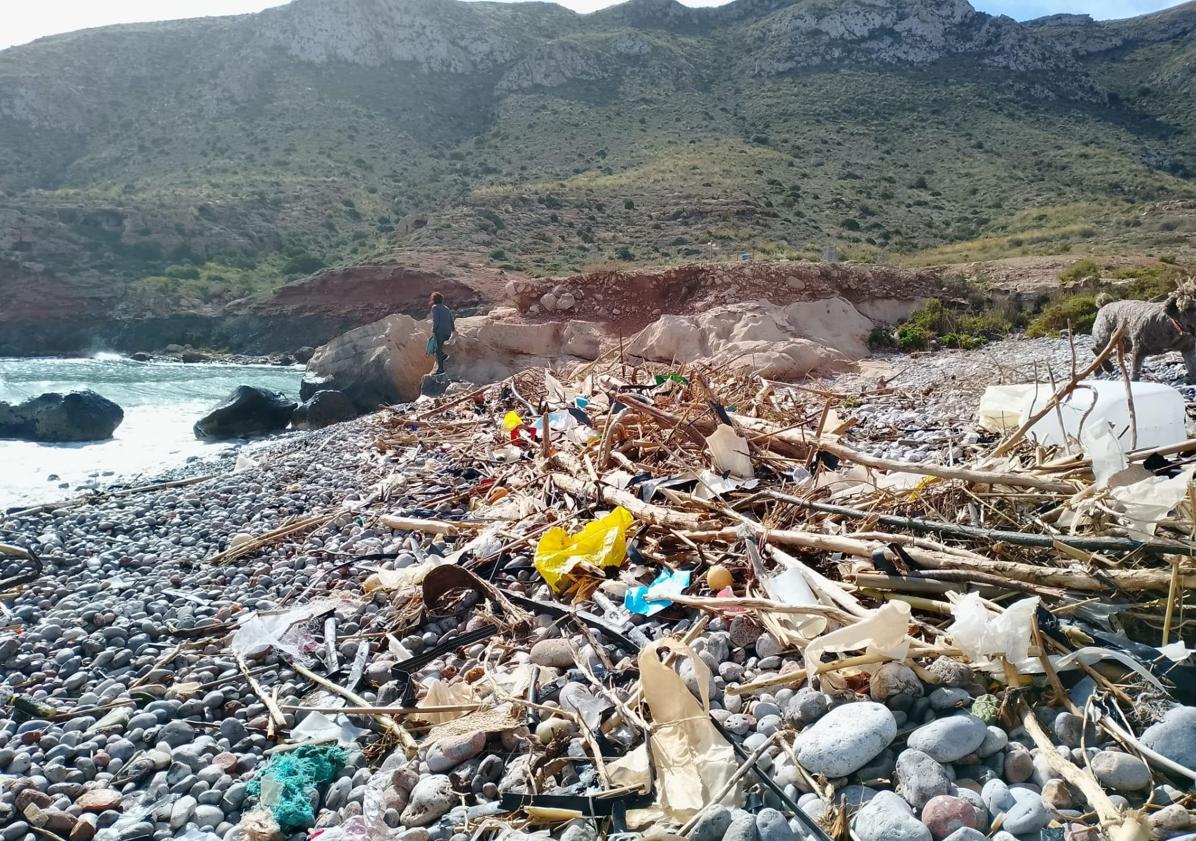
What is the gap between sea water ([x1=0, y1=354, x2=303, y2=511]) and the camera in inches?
372

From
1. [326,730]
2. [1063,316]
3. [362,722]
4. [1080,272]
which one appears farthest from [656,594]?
[1080,272]

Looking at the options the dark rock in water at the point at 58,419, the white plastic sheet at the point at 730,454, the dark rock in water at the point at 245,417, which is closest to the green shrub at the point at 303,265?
the dark rock in water at the point at 58,419

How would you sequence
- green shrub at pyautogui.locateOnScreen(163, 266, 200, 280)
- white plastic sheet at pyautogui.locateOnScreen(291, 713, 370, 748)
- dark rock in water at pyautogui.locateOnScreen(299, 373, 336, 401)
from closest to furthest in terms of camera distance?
white plastic sheet at pyautogui.locateOnScreen(291, 713, 370, 748)
dark rock in water at pyautogui.locateOnScreen(299, 373, 336, 401)
green shrub at pyautogui.locateOnScreen(163, 266, 200, 280)

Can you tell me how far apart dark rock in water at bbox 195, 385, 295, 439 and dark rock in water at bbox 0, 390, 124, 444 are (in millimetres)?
1532

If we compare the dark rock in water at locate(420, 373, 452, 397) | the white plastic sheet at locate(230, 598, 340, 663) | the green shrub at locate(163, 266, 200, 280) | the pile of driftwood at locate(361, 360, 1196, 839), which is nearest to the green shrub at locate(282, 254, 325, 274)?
the green shrub at locate(163, 266, 200, 280)

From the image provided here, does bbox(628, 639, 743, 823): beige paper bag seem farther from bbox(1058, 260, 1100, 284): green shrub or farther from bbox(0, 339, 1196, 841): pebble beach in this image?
bbox(1058, 260, 1100, 284): green shrub

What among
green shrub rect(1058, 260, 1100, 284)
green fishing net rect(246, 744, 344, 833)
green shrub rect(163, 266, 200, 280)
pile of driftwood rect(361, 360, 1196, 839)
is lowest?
green fishing net rect(246, 744, 344, 833)

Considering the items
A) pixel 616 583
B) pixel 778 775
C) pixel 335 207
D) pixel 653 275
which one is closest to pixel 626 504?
pixel 616 583

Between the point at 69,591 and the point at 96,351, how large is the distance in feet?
88.6

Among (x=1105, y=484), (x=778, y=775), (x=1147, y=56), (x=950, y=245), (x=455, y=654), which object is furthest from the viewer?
(x=1147, y=56)

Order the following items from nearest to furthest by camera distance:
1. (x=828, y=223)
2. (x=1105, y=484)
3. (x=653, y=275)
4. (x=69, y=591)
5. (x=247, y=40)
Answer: (x=1105, y=484), (x=69, y=591), (x=653, y=275), (x=828, y=223), (x=247, y=40)

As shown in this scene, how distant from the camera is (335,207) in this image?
121 ft

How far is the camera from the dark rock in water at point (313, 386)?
13.9 metres

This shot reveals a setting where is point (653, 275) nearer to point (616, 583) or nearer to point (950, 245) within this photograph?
point (616, 583)
